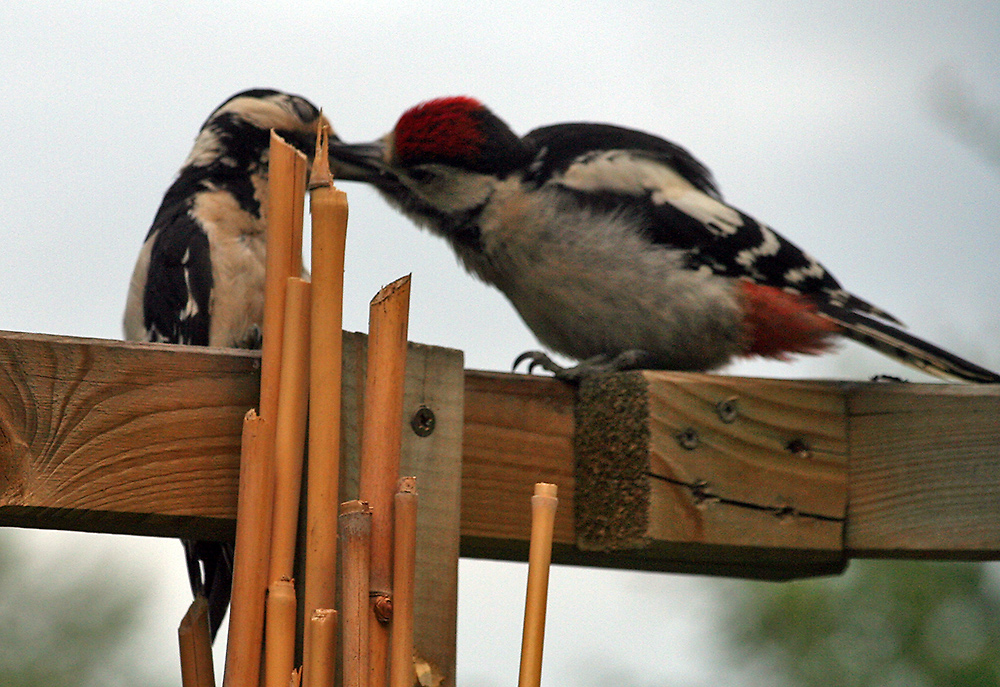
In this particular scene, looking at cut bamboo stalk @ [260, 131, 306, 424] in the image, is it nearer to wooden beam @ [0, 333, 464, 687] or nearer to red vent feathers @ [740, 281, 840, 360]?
wooden beam @ [0, 333, 464, 687]

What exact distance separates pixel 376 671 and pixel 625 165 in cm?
177

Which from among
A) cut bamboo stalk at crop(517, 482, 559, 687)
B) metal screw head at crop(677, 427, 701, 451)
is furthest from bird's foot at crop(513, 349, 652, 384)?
cut bamboo stalk at crop(517, 482, 559, 687)

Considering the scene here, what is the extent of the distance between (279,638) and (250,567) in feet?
0.25

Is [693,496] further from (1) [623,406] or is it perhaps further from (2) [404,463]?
(2) [404,463]

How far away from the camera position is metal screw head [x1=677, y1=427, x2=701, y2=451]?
163cm

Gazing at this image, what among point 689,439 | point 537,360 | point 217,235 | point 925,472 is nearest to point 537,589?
point 689,439

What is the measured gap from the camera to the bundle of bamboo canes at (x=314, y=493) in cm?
113

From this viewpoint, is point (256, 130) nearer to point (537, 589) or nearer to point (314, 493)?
point (314, 493)

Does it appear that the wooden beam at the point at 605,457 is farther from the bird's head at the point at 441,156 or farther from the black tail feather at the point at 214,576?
the bird's head at the point at 441,156

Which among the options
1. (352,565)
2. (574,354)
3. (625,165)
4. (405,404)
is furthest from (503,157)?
(352,565)

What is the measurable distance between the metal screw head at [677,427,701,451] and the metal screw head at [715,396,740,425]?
0.05 m

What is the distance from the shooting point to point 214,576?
6.02ft

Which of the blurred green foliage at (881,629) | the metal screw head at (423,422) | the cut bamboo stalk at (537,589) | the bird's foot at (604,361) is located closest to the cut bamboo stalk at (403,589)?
the cut bamboo stalk at (537,589)

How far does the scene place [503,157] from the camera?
8.63ft
